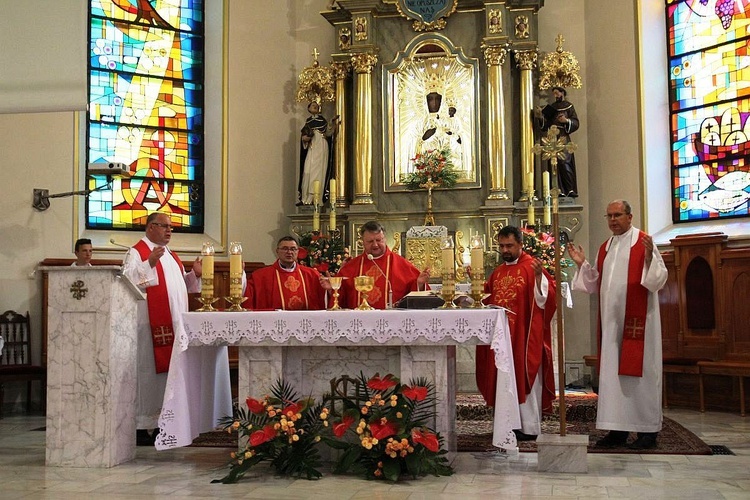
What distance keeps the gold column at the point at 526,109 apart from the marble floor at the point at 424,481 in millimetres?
5344

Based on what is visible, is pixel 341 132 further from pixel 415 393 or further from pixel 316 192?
pixel 415 393

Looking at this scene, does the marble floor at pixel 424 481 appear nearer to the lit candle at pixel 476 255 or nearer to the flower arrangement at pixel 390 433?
the flower arrangement at pixel 390 433

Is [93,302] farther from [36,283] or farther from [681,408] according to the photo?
[681,408]

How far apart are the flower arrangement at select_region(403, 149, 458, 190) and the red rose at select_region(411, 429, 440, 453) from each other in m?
6.07

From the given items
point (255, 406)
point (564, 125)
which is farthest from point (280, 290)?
point (564, 125)

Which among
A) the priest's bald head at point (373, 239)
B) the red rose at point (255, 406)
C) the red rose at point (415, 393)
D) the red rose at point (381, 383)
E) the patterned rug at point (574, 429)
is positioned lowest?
the patterned rug at point (574, 429)

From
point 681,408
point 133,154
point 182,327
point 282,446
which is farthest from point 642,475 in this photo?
point 133,154

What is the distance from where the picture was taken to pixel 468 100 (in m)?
11.7

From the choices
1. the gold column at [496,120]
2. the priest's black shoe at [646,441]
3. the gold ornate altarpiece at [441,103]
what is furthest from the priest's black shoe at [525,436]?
the gold column at [496,120]

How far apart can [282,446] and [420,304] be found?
141cm

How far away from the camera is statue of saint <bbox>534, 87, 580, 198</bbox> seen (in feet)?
36.9

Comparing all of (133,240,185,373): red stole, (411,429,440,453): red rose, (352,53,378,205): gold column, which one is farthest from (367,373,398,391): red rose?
(352,53,378,205): gold column

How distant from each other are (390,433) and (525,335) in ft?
6.34

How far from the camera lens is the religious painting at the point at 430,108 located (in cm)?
1164
